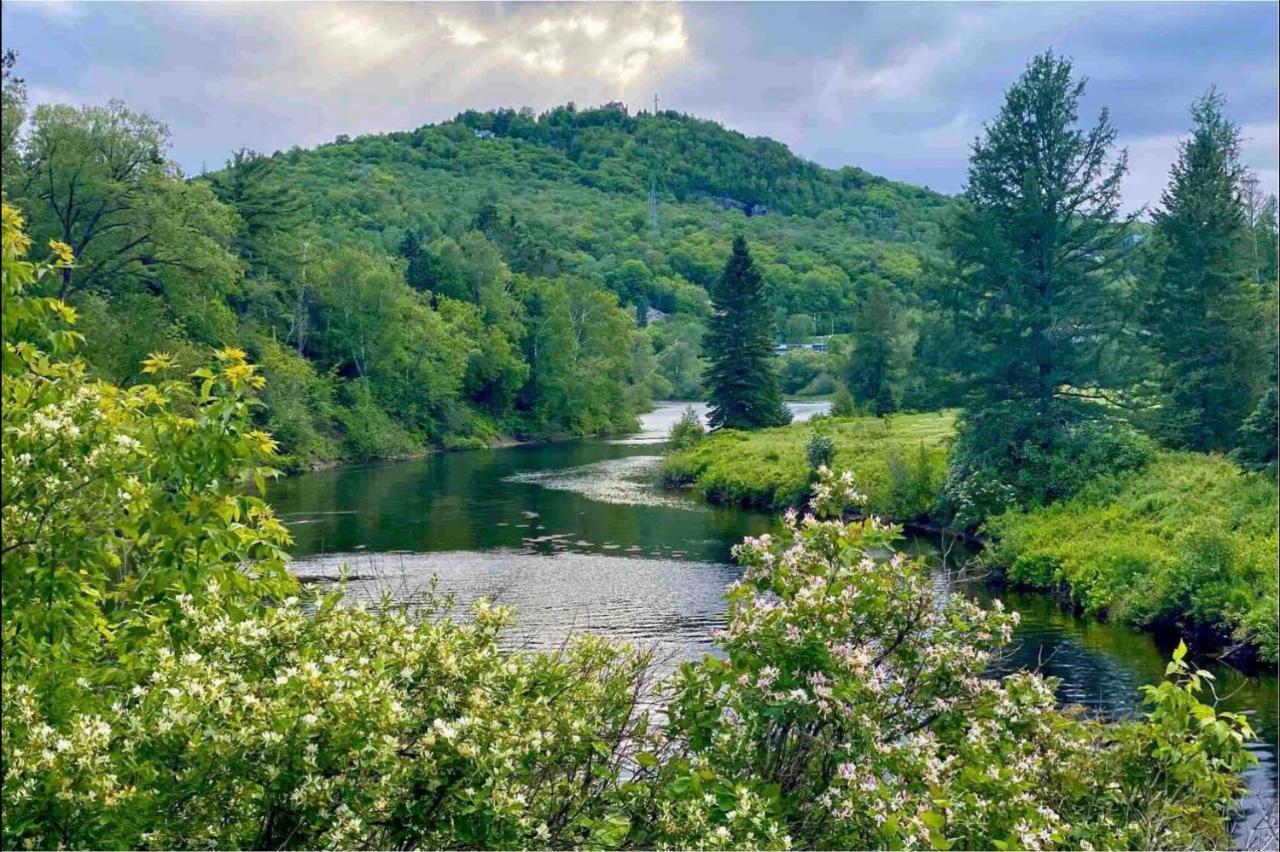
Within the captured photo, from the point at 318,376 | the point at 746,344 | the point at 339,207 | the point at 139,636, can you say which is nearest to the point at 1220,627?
the point at 139,636

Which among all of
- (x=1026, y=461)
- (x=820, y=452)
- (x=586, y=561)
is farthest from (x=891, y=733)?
(x=820, y=452)

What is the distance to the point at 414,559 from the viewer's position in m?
24.7

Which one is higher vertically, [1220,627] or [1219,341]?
[1219,341]

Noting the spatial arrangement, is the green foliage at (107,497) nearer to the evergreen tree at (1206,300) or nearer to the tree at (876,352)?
the evergreen tree at (1206,300)

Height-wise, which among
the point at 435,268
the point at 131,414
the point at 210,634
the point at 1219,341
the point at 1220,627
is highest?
the point at 435,268

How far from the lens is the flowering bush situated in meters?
3.83

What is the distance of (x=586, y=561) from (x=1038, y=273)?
14475mm

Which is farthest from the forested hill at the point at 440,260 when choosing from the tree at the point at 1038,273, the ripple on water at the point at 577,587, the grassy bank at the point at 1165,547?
the grassy bank at the point at 1165,547

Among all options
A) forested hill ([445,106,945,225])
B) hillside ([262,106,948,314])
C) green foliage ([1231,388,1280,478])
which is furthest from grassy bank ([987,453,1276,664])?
forested hill ([445,106,945,225])

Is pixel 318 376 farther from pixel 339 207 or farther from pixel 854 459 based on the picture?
pixel 339 207

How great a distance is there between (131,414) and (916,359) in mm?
29626

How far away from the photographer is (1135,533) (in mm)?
23344

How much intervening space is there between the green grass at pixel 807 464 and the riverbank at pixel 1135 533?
6cm

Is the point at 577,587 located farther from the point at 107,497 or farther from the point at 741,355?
the point at 741,355
